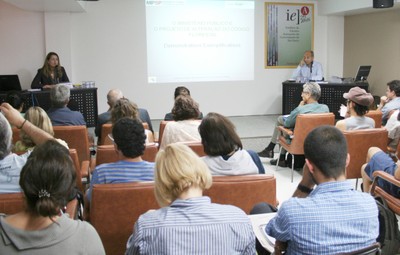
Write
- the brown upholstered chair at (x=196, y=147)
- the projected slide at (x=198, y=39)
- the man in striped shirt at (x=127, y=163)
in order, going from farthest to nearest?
the projected slide at (x=198, y=39)
the brown upholstered chair at (x=196, y=147)
the man in striped shirt at (x=127, y=163)

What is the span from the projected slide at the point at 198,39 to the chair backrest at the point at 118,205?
6576 mm

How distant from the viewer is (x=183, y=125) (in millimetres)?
3818

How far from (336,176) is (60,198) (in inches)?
41.7

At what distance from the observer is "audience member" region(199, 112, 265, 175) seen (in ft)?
8.25

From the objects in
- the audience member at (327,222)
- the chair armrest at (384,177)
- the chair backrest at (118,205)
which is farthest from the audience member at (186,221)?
the chair armrest at (384,177)

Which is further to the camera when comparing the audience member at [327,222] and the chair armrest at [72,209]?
the chair armrest at [72,209]

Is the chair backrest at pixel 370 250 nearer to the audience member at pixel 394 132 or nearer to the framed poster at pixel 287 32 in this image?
the audience member at pixel 394 132

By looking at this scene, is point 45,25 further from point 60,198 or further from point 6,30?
point 60,198

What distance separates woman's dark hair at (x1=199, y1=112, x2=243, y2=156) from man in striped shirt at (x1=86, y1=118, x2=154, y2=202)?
369 millimetres

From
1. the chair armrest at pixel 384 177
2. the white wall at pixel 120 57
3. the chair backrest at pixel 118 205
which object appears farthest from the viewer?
the white wall at pixel 120 57

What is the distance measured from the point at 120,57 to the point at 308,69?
3.76 m

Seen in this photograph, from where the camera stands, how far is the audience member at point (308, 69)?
8648 mm

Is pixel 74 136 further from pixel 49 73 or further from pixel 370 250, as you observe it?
pixel 49 73

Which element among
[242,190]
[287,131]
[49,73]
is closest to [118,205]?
[242,190]
